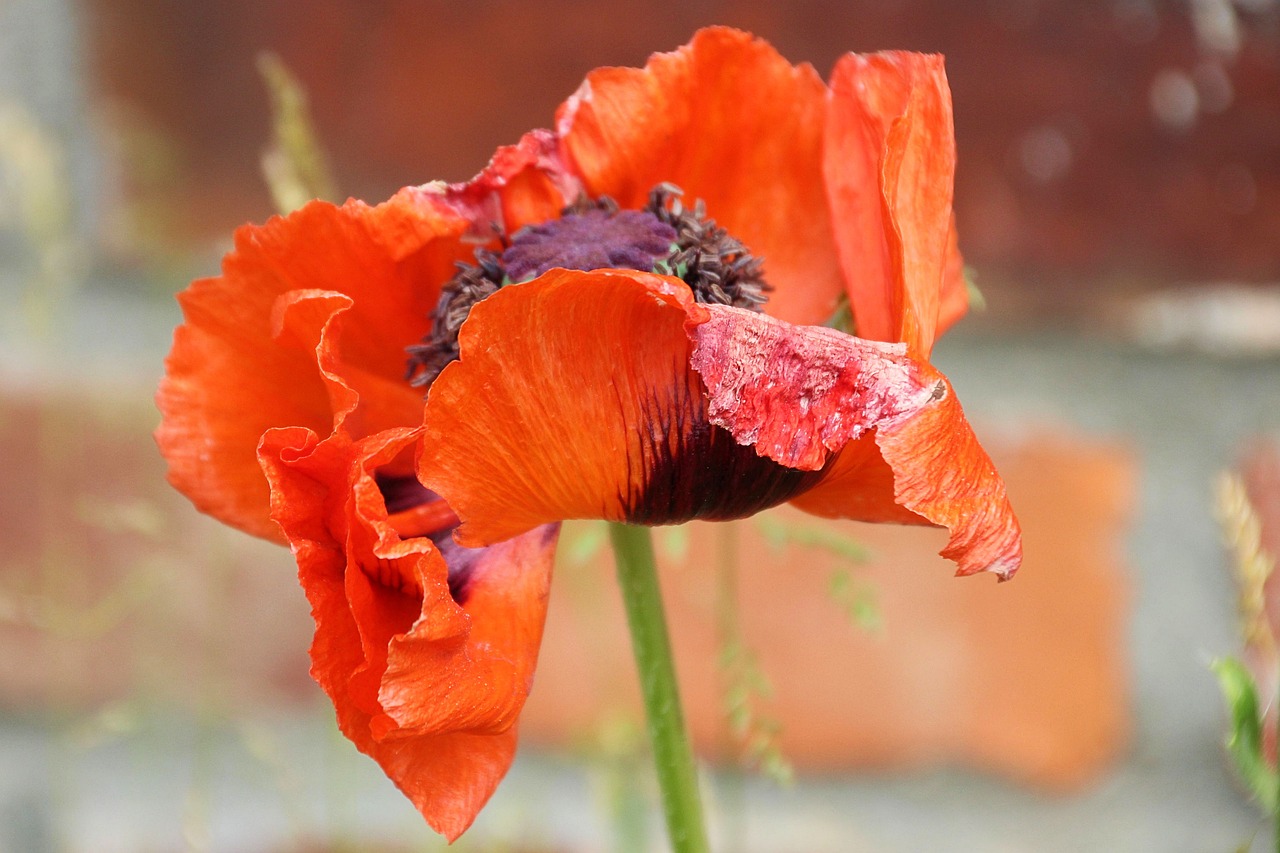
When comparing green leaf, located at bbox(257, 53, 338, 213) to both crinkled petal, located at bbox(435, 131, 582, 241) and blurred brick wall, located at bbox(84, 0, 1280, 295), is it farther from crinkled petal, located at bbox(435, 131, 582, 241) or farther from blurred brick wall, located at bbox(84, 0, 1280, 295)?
blurred brick wall, located at bbox(84, 0, 1280, 295)

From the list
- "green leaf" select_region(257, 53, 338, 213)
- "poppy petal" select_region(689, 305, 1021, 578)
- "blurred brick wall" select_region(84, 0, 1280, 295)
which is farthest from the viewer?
"blurred brick wall" select_region(84, 0, 1280, 295)

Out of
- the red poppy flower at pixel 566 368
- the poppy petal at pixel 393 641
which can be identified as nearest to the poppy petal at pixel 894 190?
the red poppy flower at pixel 566 368

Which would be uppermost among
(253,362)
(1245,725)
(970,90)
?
(970,90)

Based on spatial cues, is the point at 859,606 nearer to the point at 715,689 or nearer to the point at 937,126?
the point at 937,126

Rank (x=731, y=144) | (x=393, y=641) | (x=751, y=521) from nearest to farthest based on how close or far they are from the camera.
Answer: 1. (x=393, y=641)
2. (x=731, y=144)
3. (x=751, y=521)

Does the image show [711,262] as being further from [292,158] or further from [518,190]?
[292,158]

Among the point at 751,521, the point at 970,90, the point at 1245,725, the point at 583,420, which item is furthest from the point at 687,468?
the point at 970,90

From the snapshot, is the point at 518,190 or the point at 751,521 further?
the point at 751,521

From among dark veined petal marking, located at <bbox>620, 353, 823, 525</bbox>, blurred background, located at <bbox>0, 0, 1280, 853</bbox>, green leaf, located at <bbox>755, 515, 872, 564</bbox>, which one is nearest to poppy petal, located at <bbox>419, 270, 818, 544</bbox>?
dark veined petal marking, located at <bbox>620, 353, 823, 525</bbox>
